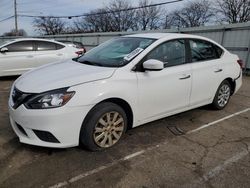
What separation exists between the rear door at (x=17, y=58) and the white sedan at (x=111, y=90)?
4653 mm

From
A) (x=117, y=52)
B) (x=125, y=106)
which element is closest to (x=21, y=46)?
(x=117, y=52)

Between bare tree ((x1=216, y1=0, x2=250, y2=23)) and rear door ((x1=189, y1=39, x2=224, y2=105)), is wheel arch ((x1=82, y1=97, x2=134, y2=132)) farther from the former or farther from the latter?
bare tree ((x1=216, y1=0, x2=250, y2=23))

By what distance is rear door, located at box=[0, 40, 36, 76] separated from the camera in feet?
26.0

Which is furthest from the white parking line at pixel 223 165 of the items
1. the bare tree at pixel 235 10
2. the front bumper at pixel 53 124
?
the bare tree at pixel 235 10

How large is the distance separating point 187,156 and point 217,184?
0.62 m

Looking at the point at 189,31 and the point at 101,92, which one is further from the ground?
the point at 189,31

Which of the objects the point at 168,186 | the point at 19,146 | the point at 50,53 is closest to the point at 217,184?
the point at 168,186

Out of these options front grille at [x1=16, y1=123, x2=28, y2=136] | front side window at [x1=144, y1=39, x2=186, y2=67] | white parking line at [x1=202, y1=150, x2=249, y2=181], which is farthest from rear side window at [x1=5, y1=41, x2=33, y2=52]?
white parking line at [x1=202, y1=150, x2=249, y2=181]

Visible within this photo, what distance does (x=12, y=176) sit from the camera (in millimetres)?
2777

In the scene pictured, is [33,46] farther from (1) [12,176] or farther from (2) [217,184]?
(2) [217,184]

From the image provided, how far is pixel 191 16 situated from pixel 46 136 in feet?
153

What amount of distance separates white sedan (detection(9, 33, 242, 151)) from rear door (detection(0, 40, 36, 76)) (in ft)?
15.3

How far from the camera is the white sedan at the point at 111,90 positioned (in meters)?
2.96

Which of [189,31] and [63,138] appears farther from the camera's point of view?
[189,31]
